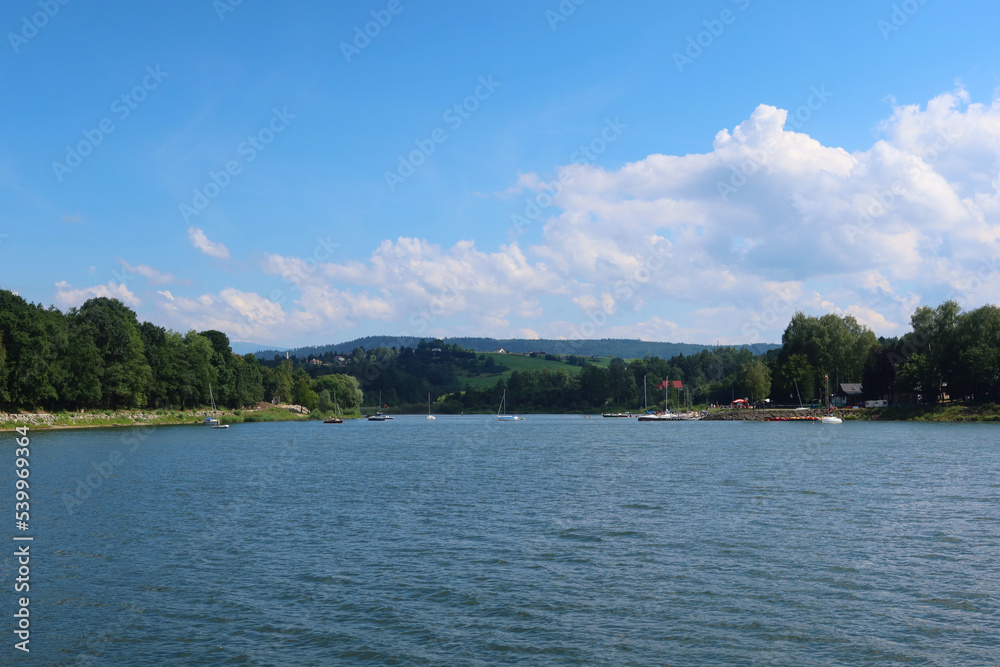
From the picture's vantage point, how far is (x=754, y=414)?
504ft

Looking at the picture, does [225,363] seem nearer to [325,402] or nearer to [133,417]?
[325,402]

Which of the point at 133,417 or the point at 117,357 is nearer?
the point at 117,357

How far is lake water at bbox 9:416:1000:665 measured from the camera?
14578 millimetres

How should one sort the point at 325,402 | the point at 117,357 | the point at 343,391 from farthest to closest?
the point at 343,391, the point at 325,402, the point at 117,357

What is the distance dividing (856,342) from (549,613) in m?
153

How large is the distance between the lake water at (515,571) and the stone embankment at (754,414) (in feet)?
348

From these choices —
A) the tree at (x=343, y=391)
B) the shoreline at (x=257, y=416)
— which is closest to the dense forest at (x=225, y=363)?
the tree at (x=343, y=391)

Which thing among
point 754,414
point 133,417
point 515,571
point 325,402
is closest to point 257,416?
point 325,402

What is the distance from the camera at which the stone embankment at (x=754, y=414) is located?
471 feet

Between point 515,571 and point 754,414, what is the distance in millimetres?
Result: 144014

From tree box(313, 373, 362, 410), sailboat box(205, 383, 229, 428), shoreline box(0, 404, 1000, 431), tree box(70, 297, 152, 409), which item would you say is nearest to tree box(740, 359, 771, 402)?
shoreline box(0, 404, 1000, 431)

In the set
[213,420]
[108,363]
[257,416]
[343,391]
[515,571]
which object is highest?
[108,363]

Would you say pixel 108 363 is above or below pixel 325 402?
above

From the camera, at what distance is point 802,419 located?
138000mm
